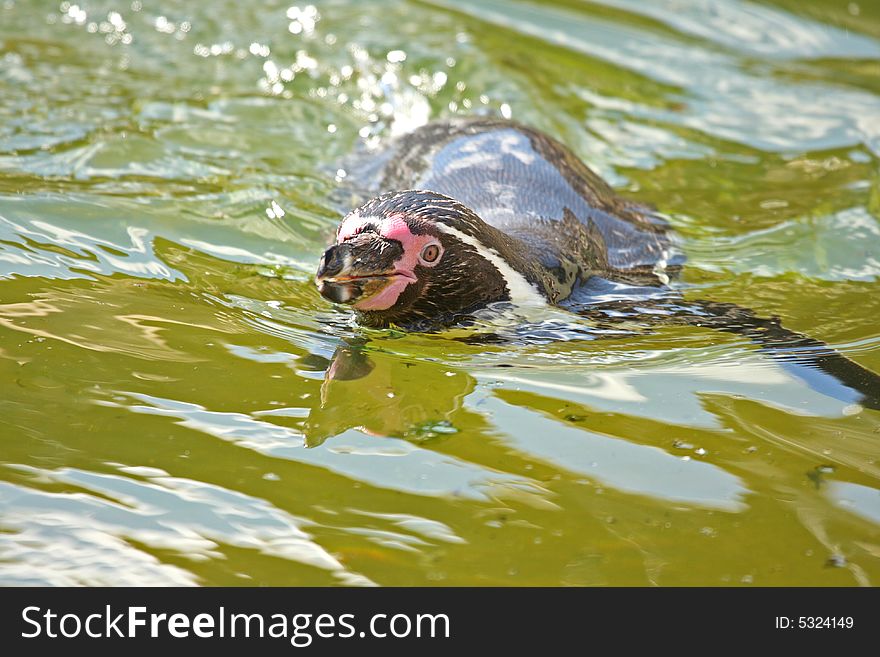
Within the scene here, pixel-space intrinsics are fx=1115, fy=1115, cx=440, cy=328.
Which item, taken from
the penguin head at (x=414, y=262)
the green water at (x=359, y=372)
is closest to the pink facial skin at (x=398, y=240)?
the penguin head at (x=414, y=262)

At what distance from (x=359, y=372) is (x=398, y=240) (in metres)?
0.52

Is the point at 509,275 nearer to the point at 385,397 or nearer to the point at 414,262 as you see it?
the point at 414,262

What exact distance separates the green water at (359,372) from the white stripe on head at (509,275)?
225 millimetres

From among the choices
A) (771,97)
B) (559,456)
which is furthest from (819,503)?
(771,97)

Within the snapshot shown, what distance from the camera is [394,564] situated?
2711 mm

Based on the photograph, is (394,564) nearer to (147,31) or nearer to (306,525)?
(306,525)

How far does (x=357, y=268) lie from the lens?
3771 millimetres

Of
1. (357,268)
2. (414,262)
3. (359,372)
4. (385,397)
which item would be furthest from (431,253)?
(385,397)

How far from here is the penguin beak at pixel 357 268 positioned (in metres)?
3.72

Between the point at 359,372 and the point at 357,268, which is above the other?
the point at 357,268

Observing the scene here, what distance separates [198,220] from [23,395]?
1987mm

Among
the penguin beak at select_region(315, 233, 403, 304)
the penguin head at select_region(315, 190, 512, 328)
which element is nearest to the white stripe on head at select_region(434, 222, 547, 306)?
the penguin head at select_region(315, 190, 512, 328)

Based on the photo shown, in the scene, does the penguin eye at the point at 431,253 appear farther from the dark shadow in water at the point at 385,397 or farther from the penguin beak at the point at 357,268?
the dark shadow in water at the point at 385,397

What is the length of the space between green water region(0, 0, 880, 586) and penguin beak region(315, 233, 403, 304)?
20cm
